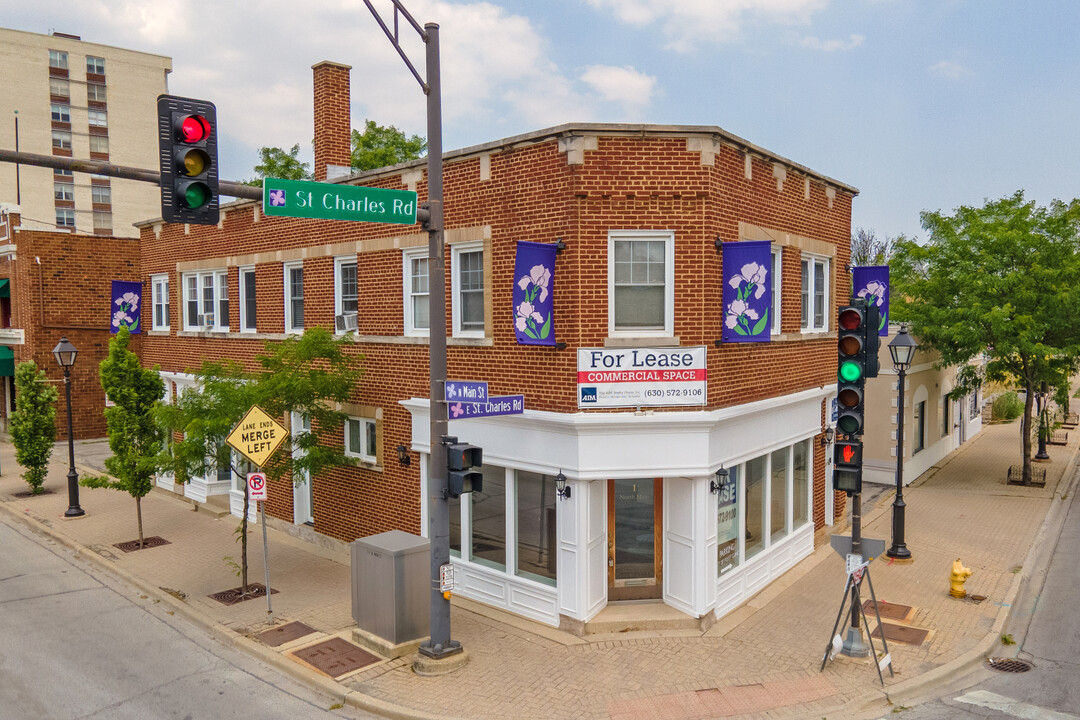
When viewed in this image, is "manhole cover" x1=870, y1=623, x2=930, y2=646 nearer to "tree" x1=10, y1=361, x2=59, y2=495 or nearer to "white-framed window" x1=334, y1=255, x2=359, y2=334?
"white-framed window" x1=334, y1=255, x2=359, y2=334

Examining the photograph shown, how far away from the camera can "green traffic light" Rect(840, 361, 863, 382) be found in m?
10.3

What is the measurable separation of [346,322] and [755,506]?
27.6ft

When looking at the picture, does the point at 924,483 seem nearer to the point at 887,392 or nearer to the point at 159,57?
the point at 887,392

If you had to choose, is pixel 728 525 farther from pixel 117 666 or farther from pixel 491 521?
pixel 117 666

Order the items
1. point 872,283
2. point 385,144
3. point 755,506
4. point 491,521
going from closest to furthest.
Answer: point 491,521
point 755,506
point 872,283
point 385,144

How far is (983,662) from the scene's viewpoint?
36.5 feet

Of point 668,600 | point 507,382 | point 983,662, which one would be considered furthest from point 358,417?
point 983,662

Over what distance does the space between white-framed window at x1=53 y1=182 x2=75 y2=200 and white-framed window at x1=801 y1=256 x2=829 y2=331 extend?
6353cm

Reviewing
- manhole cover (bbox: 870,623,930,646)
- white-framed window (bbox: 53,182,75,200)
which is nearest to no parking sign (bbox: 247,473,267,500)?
manhole cover (bbox: 870,623,930,646)

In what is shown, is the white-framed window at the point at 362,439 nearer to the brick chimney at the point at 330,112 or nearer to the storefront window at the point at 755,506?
the brick chimney at the point at 330,112

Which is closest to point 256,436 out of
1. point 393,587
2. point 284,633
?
point 284,633

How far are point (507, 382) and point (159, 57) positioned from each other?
67037 mm

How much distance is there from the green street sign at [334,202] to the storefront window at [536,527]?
4.83 metres

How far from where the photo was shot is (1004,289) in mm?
21328
